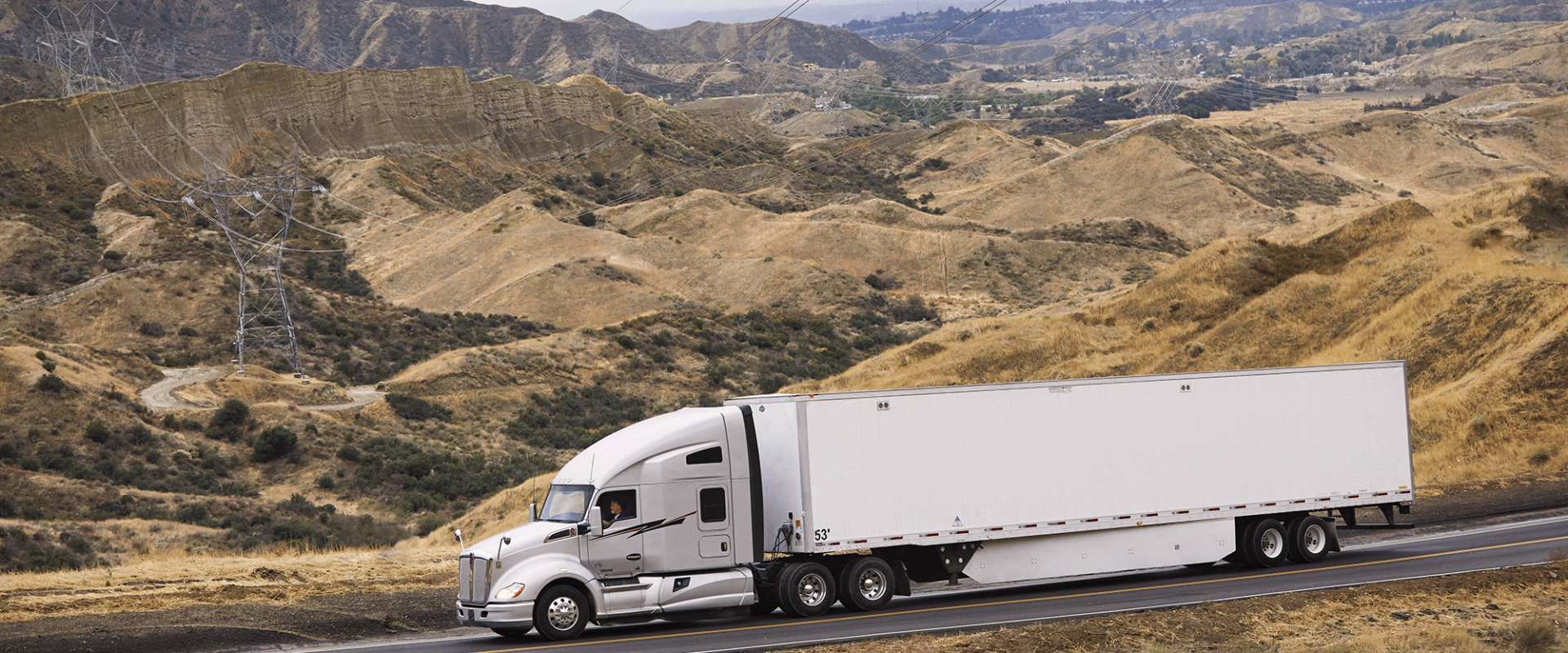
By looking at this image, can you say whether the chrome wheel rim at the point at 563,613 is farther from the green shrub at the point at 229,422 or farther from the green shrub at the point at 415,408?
the green shrub at the point at 415,408

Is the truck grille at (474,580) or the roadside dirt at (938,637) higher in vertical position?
the truck grille at (474,580)

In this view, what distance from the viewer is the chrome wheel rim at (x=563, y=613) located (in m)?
17.0

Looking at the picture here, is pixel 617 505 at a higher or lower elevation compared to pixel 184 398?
lower

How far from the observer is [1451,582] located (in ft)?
59.2

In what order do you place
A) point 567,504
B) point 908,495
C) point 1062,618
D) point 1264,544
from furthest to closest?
point 1264,544, point 908,495, point 567,504, point 1062,618

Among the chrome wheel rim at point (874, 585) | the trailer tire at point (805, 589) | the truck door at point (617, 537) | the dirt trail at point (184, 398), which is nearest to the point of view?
the truck door at point (617, 537)

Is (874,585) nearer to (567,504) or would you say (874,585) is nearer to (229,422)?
(567,504)

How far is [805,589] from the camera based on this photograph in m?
18.1

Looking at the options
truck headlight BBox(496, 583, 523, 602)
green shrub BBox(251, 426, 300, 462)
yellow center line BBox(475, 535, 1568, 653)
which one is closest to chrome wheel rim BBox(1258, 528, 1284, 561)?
yellow center line BBox(475, 535, 1568, 653)

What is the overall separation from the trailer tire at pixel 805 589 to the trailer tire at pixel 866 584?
8.7 inches

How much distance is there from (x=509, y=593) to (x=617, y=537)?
1.64 meters

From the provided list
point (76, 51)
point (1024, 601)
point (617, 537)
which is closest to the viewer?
point (617, 537)

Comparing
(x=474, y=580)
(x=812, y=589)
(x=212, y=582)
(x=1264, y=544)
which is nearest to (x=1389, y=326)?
(x=1264, y=544)

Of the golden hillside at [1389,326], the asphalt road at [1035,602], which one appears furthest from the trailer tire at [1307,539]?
the golden hillside at [1389,326]
